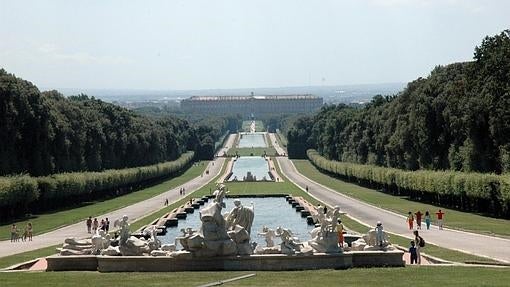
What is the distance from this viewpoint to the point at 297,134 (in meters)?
180

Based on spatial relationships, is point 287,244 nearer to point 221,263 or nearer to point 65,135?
point 221,263

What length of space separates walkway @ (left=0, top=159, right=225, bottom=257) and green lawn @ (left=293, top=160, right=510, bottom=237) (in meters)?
15.9

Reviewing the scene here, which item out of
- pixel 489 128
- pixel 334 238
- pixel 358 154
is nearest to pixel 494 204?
pixel 489 128

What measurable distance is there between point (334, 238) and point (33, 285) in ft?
33.7

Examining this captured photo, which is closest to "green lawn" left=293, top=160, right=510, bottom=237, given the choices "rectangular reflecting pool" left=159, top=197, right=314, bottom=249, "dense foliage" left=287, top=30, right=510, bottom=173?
"dense foliage" left=287, top=30, right=510, bottom=173

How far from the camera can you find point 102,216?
65.7m

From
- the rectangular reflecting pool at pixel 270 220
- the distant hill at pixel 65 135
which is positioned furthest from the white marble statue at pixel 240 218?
the distant hill at pixel 65 135

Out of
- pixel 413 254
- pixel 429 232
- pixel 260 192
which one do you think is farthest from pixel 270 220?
pixel 413 254

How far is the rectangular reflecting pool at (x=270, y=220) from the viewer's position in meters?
52.8

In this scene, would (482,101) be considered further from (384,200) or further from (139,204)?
(139,204)

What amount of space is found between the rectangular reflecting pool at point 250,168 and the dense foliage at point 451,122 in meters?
16.3

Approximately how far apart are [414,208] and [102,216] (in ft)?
74.7

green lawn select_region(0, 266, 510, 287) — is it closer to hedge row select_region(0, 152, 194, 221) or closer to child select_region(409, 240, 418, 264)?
child select_region(409, 240, 418, 264)

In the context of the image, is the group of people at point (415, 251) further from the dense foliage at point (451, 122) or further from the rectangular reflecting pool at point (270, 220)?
the dense foliage at point (451, 122)
